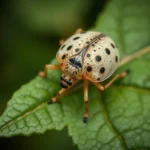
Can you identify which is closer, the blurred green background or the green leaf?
the green leaf

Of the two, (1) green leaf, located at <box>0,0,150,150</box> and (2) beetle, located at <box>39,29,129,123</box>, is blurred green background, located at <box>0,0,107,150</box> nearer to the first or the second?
(1) green leaf, located at <box>0,0,150,150</box>

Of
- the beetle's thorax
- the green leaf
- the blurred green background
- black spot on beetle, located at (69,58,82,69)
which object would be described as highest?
the blurred green background

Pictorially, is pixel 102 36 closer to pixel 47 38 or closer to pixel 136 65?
pixel 136 65

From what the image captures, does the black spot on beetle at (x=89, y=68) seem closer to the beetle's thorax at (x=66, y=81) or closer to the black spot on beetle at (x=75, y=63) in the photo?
the black spot on beetle at (x=75, y=63)

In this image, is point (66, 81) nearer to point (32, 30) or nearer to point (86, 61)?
point (86, 61)

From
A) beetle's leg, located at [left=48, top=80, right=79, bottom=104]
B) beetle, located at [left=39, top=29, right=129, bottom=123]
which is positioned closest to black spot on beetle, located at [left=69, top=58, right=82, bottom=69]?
beetle, located at [left=39, top=29, right=129, bottom=123]

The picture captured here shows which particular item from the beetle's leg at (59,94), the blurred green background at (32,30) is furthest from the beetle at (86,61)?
the blurred green background at (32,30)
